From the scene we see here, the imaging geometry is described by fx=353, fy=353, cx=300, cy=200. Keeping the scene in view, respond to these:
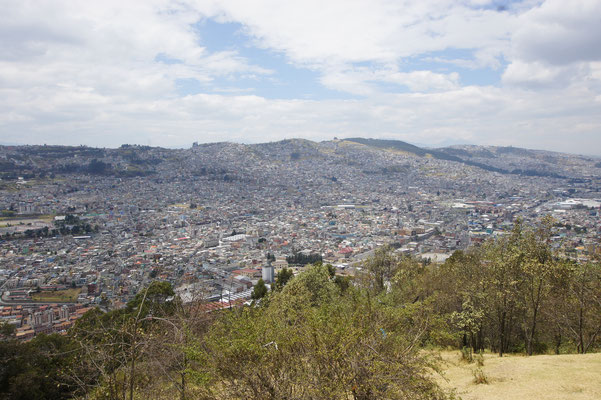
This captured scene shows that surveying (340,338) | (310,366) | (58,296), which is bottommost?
(58,296)

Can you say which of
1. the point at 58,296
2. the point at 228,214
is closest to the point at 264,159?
the point at 228,214

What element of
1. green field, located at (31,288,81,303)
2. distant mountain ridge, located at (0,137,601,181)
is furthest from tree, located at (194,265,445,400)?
distant mountain ridge, located at (0,137,601,181)

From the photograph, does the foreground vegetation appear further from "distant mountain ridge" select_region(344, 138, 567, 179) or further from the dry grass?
"distant mountain ridge" select_region(344, 138, 567, 179)

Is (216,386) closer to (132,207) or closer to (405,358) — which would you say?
(405,358)

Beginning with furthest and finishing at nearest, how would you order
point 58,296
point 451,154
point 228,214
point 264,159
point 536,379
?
point 451,154, point 264,159, point 228,214, point 58,296, point 536,379

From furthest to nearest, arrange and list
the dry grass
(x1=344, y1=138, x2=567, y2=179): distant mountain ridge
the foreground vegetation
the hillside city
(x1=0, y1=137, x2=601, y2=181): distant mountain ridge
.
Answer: (x1=344, y1=138, x2=567, y2=179): distant mountain ridge < (x1=0, y1=137, x2=601, y2=181): distant mountain ridge < the hillside city < the dry grass < the foreground vegetation

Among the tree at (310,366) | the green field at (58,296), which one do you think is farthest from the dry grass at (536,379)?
the green field at (58,296)

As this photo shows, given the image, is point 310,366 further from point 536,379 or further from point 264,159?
point 264,159
